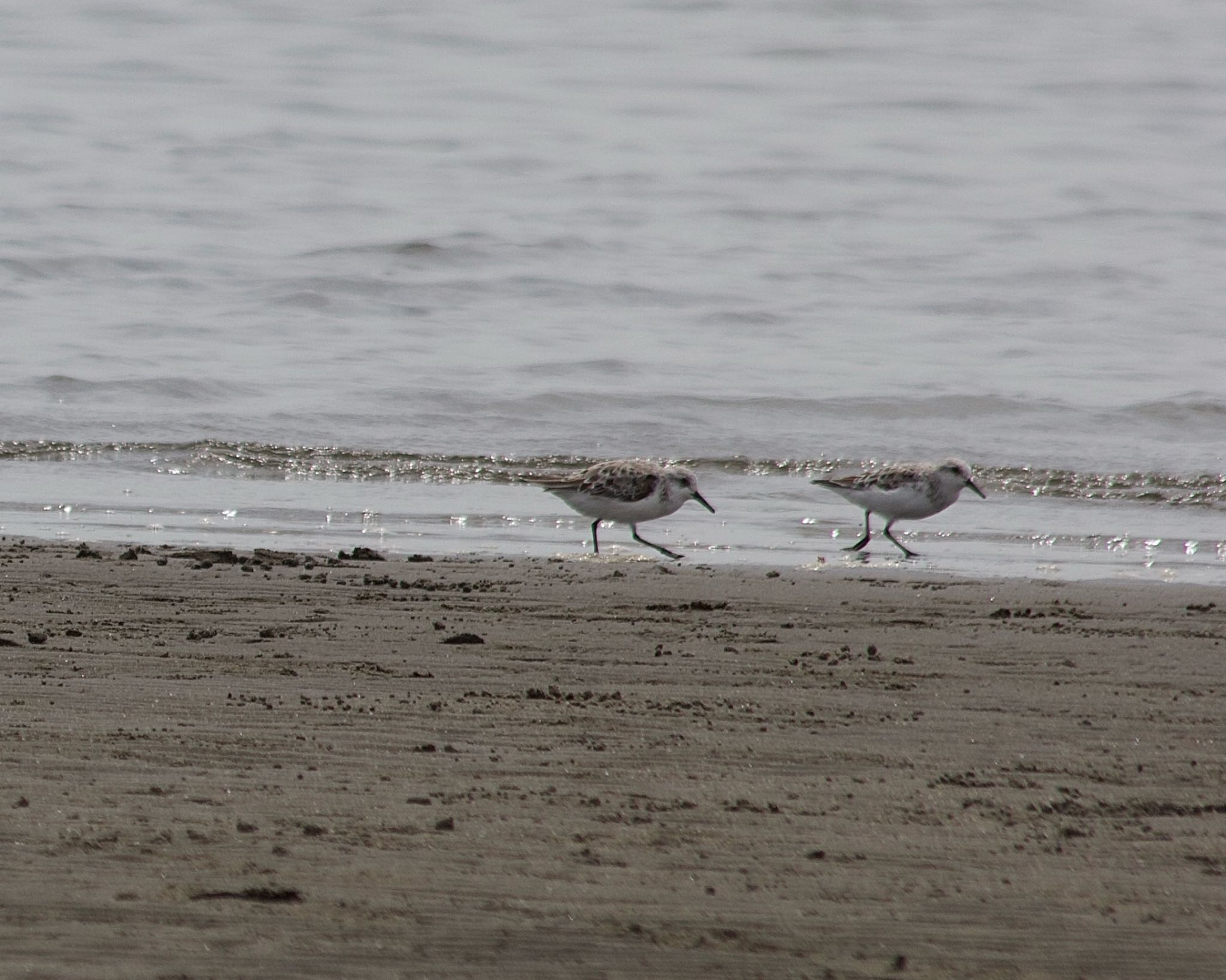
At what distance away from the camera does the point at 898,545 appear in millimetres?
9133

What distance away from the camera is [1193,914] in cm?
331

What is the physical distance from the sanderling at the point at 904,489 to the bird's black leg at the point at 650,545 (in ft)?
2.91

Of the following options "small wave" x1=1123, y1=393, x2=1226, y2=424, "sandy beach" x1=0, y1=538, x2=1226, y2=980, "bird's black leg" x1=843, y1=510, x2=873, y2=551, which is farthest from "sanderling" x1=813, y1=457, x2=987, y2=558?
"small wave" x1=1123, y1=393, x2=1226, y2=424

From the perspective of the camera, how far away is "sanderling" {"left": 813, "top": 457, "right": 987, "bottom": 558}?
364 inches

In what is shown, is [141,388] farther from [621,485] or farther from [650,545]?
[650,545]

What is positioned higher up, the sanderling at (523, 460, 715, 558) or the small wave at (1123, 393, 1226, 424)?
the small wave at (1123, 393, 1226, 424)

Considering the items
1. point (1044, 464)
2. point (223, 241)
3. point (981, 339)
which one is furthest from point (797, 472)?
point (223, 241)

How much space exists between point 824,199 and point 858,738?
18.5 m

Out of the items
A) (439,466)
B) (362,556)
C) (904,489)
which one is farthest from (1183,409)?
(362,556)

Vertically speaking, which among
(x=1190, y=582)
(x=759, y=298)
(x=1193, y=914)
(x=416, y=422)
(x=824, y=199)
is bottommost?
(x=1193, y=914)

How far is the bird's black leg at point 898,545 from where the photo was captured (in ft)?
28.8

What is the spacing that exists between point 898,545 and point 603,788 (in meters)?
5.30

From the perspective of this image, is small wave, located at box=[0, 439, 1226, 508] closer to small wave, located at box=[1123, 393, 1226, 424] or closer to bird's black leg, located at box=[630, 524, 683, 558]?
bird's black leg, located at box=[630, 524, 683, 558]

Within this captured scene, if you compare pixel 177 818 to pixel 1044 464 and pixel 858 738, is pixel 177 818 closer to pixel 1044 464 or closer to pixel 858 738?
pixel 858 738
